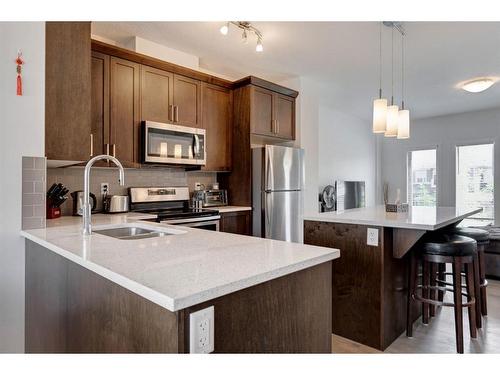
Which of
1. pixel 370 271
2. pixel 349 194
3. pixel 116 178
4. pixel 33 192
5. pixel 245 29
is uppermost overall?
pixel 245 29

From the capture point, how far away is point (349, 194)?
6.02m

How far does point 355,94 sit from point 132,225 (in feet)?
14.1

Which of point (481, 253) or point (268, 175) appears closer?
point (481, 253)

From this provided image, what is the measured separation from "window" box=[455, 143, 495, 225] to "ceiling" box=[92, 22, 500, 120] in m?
1.47

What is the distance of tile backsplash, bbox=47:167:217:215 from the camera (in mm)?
2814

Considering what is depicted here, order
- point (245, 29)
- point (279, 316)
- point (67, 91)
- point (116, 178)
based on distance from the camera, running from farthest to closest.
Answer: point (116, 178), point (245, 29), point (67, 91), point (279, 316)

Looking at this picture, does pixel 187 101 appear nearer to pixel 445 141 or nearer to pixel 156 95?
pixel 156 95

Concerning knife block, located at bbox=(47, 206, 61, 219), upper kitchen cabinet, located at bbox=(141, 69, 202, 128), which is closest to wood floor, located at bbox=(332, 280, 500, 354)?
knife block, located at bbox=(47, 206, 61, 219)

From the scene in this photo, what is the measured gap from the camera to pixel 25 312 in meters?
1.77

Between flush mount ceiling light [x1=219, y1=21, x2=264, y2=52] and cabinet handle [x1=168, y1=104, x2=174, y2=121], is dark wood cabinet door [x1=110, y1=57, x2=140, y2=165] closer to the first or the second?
cabinet handle [x1=168, y1=104, x2=174, y2=121]

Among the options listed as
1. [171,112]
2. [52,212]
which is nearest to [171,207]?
[171,112]

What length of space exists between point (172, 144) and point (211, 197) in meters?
Result: 0.88
